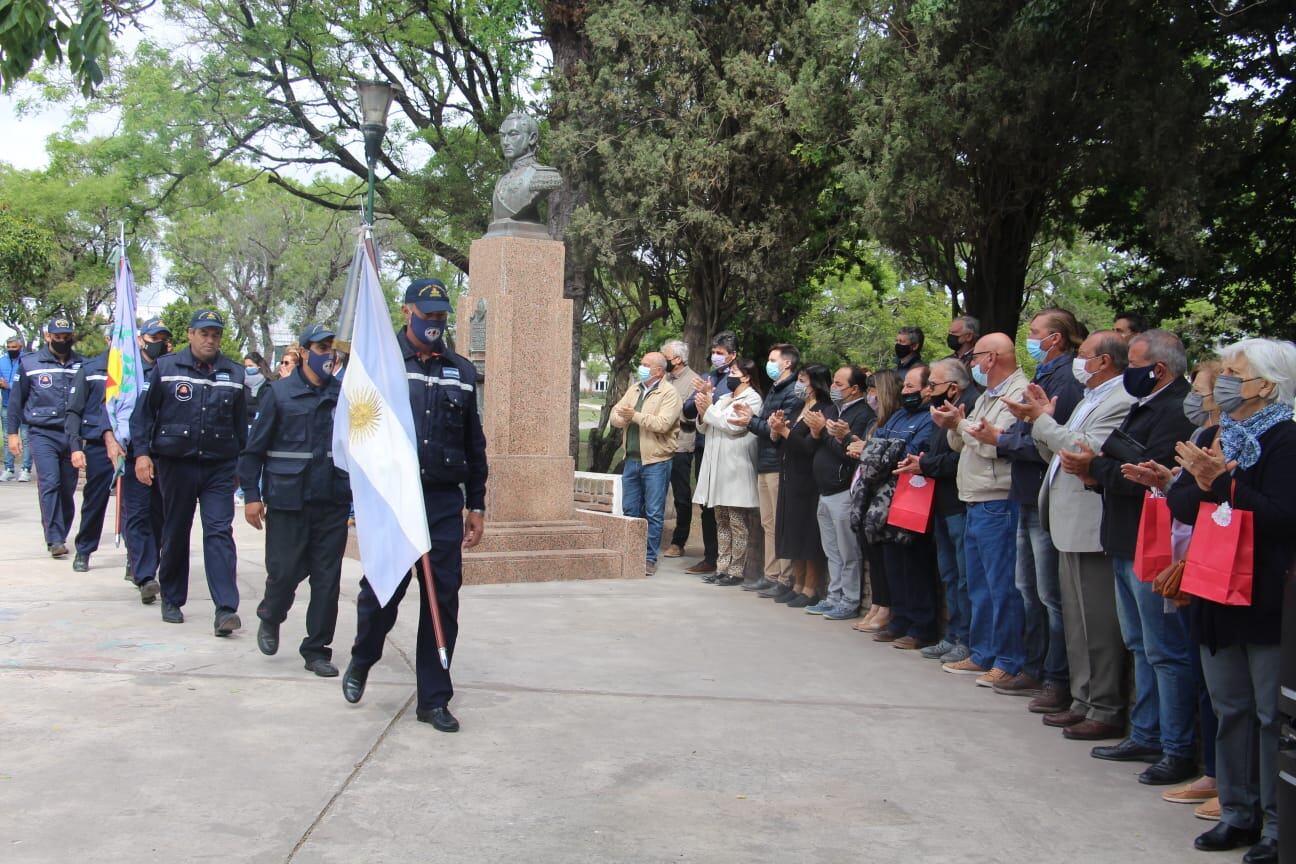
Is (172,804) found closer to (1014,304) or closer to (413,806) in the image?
(413,806)

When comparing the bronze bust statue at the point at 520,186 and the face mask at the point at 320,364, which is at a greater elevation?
the bronze bust statue at the point at 520,186

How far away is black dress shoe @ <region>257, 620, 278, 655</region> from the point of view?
7.58 meters

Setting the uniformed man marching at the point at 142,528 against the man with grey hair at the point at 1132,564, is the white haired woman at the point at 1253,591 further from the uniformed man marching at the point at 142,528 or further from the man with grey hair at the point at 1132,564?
the uniformed man marching at the point at 142,528

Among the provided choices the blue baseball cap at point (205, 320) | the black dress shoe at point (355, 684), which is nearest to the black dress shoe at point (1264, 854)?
the black dress shoe at point (355, 684)

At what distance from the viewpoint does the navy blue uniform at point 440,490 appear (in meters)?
6.22

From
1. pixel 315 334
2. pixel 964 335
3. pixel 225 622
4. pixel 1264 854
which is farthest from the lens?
pixel 964 335

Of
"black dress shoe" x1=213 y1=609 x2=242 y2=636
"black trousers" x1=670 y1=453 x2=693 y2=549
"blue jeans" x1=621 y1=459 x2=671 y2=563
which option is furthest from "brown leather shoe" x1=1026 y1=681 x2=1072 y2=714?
"black trousers" x1=670 y1=453 x2=693 y2=549

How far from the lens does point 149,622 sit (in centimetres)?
859

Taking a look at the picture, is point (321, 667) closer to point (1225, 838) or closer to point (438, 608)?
point (438, 608)

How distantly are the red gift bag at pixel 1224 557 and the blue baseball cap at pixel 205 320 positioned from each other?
237 inches

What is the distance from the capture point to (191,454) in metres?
8.38

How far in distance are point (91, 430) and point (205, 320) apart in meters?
2.89

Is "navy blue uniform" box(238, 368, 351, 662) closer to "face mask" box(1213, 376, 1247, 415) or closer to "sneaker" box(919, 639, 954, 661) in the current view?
"sneaker" box(919, 639, 954, 661)

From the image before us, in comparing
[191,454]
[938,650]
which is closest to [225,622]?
[191,454]
